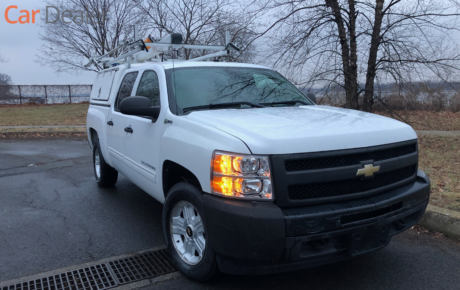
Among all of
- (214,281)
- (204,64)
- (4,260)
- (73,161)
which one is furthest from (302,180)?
(73,161)

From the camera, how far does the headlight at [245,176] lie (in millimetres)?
2592

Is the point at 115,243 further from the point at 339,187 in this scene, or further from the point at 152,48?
the point at 152,48

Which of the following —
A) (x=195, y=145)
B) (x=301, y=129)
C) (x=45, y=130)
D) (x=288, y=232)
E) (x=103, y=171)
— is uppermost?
(x=301, y=129)

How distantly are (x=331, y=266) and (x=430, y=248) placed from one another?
1.18 meters

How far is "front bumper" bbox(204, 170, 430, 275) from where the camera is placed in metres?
2.51

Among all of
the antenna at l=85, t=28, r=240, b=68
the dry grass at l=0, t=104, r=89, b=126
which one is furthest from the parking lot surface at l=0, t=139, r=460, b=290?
the dry grass at l=0, t=104, r=89, b=126

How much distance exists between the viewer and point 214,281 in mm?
3117

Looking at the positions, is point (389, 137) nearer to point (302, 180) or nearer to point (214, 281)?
point (302, 180)

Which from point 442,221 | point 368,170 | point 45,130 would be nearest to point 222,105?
point 368,170

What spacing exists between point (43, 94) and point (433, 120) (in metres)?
26.8

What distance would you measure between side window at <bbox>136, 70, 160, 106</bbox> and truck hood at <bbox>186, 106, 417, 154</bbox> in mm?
797

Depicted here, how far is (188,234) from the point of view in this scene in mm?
3213

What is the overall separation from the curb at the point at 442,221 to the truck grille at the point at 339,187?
1535 millimetres

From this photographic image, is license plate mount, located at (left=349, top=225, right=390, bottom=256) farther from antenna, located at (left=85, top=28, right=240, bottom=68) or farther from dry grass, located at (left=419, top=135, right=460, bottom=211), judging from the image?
antenna, located at (left=85, top=28, right=240, bottom=68)
